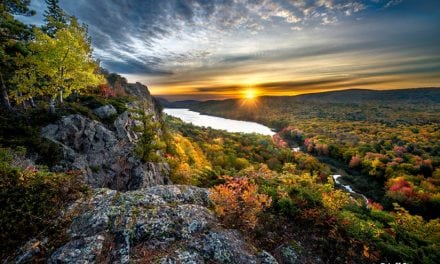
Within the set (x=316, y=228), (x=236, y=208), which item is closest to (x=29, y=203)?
(x=236, y=208)

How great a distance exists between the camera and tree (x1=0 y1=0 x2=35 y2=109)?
48.0 feet

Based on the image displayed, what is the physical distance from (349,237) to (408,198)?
54292 millimetres

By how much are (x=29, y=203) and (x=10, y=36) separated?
16.4 m

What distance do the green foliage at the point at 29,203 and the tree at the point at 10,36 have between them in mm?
11680

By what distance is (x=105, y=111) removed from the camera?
19375 mm

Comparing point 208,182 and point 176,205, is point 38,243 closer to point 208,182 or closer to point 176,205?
point 176,205

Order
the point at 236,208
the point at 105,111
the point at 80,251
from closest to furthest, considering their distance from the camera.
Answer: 1. the point at 80,251
2. the point at 236,208
3. the point at 105,111

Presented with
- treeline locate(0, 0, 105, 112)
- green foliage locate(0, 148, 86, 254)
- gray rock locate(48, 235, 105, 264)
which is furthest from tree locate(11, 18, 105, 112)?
gray rock locate(48, 235, 105, 264)

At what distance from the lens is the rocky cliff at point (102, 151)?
1381 cm

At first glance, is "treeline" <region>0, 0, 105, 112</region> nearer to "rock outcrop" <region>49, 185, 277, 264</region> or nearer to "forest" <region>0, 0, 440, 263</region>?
"forest" <region>0, 0, 440, 263</region>

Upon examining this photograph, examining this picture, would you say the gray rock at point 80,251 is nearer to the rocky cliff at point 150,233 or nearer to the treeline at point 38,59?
the rocky cliff at point 150,233

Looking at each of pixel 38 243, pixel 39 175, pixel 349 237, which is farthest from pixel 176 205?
pixel 349 237

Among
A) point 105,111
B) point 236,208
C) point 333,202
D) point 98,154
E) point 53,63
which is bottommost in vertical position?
point 333,202

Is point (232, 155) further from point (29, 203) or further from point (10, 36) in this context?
point (29, 203)
